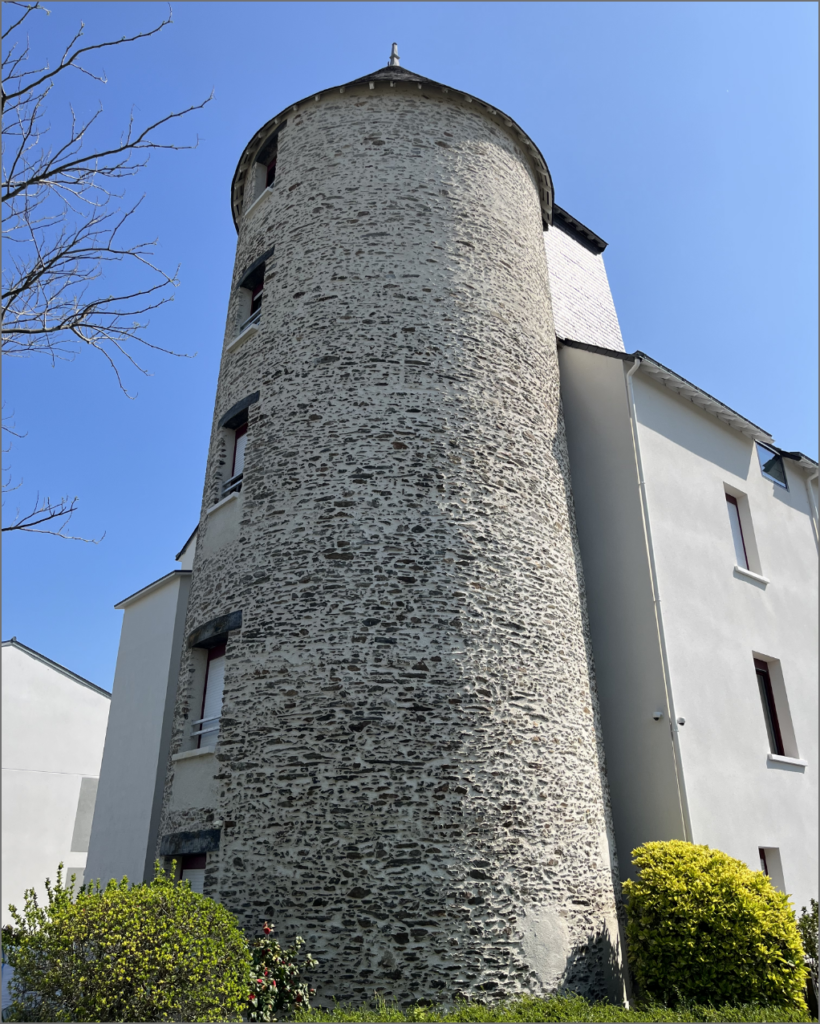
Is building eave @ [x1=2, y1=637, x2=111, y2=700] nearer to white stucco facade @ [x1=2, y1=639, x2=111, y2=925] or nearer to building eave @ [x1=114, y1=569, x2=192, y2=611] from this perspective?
white stucco facade @ [x1=2, y1=639, x2=111, y2=925]

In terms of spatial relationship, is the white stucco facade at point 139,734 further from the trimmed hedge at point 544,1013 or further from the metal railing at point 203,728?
the trimmed hedge at point 544,1013

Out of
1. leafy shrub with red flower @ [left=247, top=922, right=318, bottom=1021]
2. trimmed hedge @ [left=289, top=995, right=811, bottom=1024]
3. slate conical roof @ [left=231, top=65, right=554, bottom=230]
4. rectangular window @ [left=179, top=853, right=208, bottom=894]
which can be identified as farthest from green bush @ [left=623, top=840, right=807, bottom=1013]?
slate conical roof @ [left=231, top=65, right=554, bottom=230]

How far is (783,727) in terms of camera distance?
46.1 ft

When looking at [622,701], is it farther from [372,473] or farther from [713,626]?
[372,473]

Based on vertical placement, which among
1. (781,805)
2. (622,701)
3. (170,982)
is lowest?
(170,982)

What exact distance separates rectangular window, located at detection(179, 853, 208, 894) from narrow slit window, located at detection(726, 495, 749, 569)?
10575mm

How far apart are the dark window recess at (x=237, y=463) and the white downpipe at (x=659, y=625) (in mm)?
6516

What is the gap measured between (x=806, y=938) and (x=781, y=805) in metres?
2.34

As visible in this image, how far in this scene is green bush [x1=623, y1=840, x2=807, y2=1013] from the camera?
876 centimetres

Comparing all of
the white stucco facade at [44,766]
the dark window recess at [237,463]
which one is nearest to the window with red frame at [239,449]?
the dark window recess at [237,463]

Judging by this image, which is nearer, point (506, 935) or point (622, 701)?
point (506, 935)

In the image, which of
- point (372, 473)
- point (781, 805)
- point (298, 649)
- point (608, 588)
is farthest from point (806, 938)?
point (372, 473)

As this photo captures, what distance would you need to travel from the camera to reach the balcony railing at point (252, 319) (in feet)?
46.2

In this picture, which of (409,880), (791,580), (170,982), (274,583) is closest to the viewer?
(170,982)
